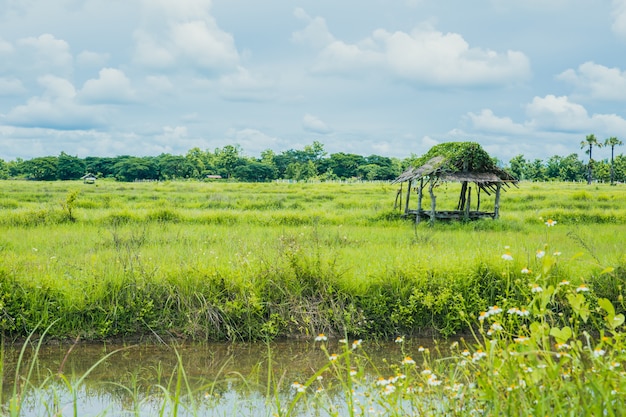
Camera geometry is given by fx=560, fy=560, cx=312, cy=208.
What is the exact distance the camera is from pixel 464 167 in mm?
19016

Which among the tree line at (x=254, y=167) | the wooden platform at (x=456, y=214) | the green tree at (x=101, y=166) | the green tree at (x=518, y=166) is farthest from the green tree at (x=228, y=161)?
the wooden platform at (x=456, y=214)

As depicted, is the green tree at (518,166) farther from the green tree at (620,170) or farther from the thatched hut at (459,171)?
the thatched hut at (459,171)

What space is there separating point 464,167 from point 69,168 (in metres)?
102

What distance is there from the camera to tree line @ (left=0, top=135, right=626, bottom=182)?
327ft

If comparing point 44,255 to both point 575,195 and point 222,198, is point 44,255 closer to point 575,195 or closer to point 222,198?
point 222,198

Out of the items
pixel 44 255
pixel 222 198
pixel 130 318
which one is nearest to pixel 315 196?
pixel 222 198

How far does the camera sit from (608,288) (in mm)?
8852

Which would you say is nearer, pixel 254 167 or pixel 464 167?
pixel 464 167

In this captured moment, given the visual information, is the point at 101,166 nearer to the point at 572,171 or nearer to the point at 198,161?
the point at 198,161

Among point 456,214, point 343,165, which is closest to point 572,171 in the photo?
point 343,165

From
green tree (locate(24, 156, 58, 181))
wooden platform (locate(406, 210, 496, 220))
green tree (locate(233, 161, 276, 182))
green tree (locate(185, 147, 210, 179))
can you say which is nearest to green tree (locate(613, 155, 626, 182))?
green tree (locate(233, 161, 276, 182))

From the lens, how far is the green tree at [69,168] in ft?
350

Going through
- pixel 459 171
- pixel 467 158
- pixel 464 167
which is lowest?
pixel 459 171

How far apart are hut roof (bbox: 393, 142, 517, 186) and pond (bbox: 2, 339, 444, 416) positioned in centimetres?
1120
